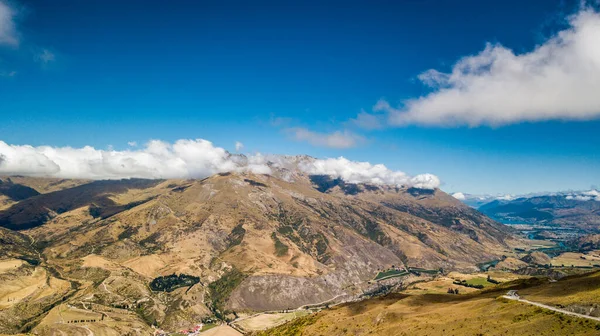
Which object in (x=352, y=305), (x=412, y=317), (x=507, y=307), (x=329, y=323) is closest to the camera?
(x=507, y=307)

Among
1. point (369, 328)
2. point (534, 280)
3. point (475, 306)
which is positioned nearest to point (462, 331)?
point (475, 306)

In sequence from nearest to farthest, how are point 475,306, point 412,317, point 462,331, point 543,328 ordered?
point 543,328 < point 462,331 < point 475,306 < point 412,317

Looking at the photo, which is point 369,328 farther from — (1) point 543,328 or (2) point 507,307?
(1) point 543,328

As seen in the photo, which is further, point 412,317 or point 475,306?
point 412,317

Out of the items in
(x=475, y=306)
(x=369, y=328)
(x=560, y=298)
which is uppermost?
(x=560, y=298)

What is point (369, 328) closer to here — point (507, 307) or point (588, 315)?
point (507, 307)

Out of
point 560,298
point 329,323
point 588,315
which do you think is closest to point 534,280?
point 560,298

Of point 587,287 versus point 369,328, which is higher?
point 587,287
